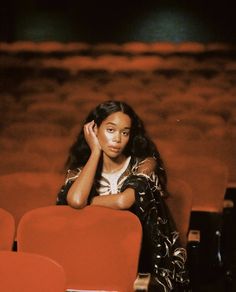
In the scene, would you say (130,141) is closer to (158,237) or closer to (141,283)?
(158,237)

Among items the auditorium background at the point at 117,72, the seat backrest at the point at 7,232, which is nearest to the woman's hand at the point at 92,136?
the seat backrest at the point at 7,232

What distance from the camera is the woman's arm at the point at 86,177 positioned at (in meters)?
1.99

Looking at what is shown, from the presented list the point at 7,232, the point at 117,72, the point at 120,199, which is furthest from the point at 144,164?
the point at 117,72

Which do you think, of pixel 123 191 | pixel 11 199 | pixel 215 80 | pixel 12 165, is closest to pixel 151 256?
pixel 123 191

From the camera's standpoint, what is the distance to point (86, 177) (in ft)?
7.09

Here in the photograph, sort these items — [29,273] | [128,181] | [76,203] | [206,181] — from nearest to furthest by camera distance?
[29,273]
[76,203]
[128,181]
[206,181]

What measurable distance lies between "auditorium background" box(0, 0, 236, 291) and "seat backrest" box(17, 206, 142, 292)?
177cm

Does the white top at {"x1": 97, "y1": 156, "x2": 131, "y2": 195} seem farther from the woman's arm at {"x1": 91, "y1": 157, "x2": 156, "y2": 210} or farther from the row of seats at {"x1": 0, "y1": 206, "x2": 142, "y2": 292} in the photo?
the row of seats at {"x1": 0, "y1": 206, "x2": 142, "y2": 292}

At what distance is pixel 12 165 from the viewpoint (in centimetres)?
363

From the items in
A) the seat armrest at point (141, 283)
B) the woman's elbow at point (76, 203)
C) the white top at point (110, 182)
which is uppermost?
the white top at point (110, 182)

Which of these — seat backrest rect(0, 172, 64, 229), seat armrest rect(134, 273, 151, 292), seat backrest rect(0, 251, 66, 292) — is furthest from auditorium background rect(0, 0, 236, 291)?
seat backrest rect(0, 251, 66, 292)

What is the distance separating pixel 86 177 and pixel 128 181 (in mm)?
171

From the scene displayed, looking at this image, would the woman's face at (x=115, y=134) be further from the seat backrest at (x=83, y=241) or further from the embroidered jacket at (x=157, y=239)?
the seat backrest at (x=83, y=241)

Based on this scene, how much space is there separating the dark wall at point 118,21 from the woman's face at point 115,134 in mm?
1709
